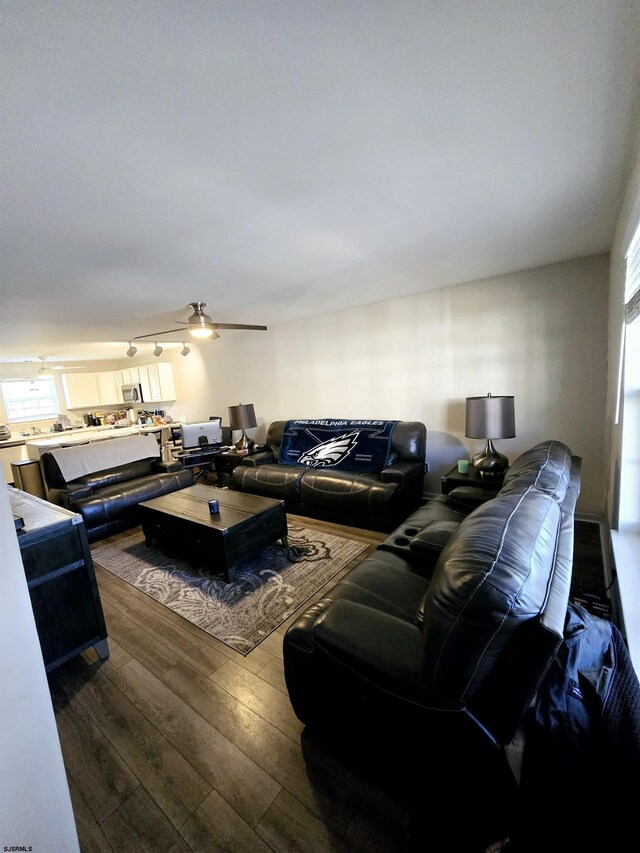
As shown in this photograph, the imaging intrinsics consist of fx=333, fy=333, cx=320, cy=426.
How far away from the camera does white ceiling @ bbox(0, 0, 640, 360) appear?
0.82 meters

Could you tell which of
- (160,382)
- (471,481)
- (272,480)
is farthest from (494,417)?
(160,382)

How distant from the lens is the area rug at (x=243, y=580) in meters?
2.15

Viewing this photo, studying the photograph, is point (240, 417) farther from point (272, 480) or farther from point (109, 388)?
point (109, 388)

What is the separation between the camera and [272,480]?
4.02 meters

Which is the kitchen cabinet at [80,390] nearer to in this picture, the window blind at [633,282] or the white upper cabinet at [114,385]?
the white upper cabinet at [114,385]

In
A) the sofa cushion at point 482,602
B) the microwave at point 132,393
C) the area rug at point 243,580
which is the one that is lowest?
the area rug at point 243,580

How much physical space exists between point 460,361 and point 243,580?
3.03 m

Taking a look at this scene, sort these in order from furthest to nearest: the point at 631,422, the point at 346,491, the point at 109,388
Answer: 1. the point at 109,388
2. the point at 346,491
3. the point at 631,422

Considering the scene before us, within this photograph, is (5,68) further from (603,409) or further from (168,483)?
(603,409)

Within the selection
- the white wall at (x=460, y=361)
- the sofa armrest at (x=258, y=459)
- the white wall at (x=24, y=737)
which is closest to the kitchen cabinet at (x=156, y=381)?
the white wall at (x=460, y=361)

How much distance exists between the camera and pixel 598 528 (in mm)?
2971

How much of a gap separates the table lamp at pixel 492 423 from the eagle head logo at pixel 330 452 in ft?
4.87

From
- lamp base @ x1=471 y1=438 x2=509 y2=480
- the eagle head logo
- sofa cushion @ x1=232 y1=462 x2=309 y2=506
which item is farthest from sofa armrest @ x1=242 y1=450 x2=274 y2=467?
lamp base @ x1=471 y1=438 x2=509 y2=480

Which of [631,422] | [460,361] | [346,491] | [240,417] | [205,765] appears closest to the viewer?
[205,765]
